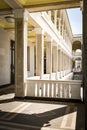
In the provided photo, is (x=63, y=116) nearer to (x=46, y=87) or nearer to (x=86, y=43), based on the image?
(x=46, y=87)

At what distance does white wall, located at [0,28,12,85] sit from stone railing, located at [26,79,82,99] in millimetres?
4331

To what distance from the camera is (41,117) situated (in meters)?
5.35

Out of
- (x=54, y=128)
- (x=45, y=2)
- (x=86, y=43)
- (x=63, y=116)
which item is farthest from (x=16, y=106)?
(x=86, y=43)

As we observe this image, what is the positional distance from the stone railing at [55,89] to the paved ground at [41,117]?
2.89 feet

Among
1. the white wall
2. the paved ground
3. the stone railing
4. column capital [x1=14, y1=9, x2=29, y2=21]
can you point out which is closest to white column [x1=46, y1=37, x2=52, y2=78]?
the white wall

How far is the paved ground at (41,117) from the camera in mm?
4605

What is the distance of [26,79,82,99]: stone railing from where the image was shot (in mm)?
7660

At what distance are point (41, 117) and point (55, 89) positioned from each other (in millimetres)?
2650

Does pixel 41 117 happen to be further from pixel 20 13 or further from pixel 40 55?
pixel 40 55

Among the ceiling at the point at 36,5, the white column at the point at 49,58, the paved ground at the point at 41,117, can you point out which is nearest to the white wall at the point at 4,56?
the white column at the point at 49,58

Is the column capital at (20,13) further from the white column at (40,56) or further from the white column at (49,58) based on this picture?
the white column at (49,58)

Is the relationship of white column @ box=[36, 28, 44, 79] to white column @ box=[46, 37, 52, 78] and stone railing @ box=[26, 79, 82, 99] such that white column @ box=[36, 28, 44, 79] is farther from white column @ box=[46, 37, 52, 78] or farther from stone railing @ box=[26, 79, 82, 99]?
white column @ box=[46, 37, 52, 78]

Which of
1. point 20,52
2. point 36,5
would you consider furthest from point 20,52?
point 36,5

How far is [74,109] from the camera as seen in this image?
6281mm
